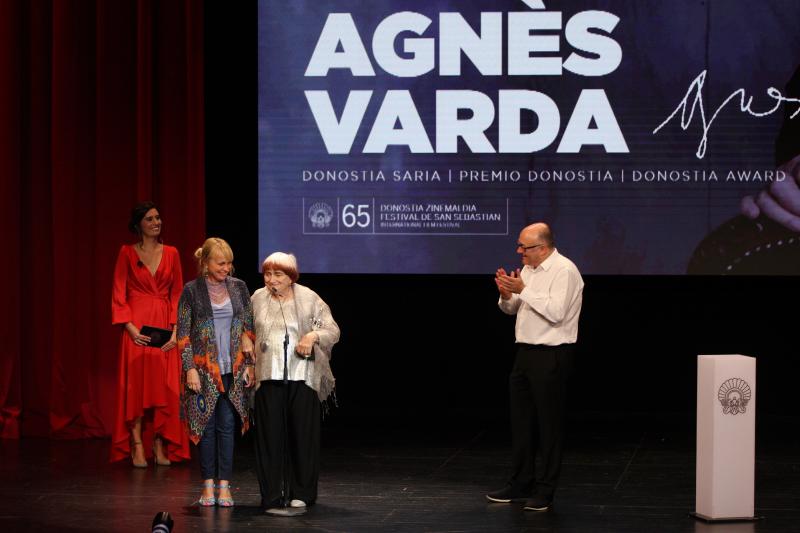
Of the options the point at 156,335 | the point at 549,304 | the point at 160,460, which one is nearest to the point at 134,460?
the point at 160,460

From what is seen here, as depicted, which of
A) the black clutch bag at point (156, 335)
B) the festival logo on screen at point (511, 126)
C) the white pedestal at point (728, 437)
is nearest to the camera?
the white pedestal at point (728, 437)

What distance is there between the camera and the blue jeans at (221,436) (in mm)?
5559

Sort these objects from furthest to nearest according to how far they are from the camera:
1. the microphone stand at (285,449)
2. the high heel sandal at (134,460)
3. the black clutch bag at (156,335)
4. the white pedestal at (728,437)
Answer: the high heel sandal at (134,460) → the black clutch bag at (156,335) → the microphone stand at (285,449) → the white pedestal at (728,437)

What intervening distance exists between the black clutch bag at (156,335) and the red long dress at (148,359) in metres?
0.15

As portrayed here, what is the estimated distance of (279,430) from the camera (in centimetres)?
548

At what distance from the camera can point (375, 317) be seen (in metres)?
8.74

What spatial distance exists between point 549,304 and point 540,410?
1.56ft

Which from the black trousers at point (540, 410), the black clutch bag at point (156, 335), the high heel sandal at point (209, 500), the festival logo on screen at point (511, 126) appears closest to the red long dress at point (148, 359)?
the black clutch bag at point (156, 335)

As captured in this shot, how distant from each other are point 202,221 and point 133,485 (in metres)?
2.34

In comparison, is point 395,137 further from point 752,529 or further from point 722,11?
point 752,529

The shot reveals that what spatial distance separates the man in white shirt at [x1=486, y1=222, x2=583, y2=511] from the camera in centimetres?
560

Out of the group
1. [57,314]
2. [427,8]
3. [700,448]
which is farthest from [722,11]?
[57,314]

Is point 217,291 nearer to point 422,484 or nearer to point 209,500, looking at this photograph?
point 209,500

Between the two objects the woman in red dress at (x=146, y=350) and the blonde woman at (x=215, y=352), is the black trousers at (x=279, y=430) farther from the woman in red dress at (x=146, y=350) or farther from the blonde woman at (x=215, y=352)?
the woman in red dress at (x=146, y=350)
